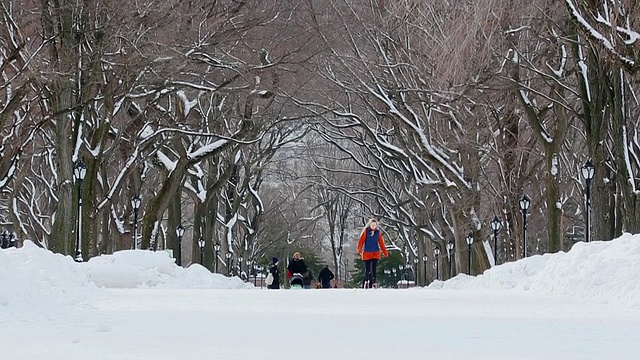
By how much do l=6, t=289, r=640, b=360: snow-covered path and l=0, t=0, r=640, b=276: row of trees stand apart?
17.6ft

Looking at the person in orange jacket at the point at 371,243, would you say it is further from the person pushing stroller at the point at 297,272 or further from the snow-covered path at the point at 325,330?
the snow-covered path at the point at 325,330

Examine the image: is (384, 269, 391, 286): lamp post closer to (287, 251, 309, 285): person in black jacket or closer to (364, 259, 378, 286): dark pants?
(287, 251, 309, 285): person in black jacket

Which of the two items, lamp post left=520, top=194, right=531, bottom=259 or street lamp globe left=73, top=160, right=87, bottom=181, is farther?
lamp post left=520, top=194, right=531, bottom=259

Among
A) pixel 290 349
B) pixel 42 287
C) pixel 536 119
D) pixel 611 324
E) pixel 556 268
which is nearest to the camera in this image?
pixel 290 349

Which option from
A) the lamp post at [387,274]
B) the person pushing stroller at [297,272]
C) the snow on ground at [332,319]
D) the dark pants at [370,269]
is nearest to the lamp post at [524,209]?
the person pushing stroller at [297,272]

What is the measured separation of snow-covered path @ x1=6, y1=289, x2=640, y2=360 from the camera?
826cm

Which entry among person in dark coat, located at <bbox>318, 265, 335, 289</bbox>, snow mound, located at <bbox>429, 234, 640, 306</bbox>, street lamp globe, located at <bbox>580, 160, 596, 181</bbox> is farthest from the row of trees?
person in dark coat, located at <bbox>318, 265, 335, 289</bbox>

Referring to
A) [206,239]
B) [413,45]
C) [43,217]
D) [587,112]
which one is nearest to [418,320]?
[587,112]

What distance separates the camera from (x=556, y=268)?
17.9 metres

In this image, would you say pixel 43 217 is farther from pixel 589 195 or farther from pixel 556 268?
pixel 556 268

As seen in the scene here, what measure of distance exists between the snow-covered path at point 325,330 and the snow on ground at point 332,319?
1 cm

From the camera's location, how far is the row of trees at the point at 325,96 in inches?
981

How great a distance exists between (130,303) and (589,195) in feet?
52.8

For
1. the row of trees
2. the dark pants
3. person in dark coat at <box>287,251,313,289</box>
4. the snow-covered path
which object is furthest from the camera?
person in dark coat at <box>287,251,313,289</box>
